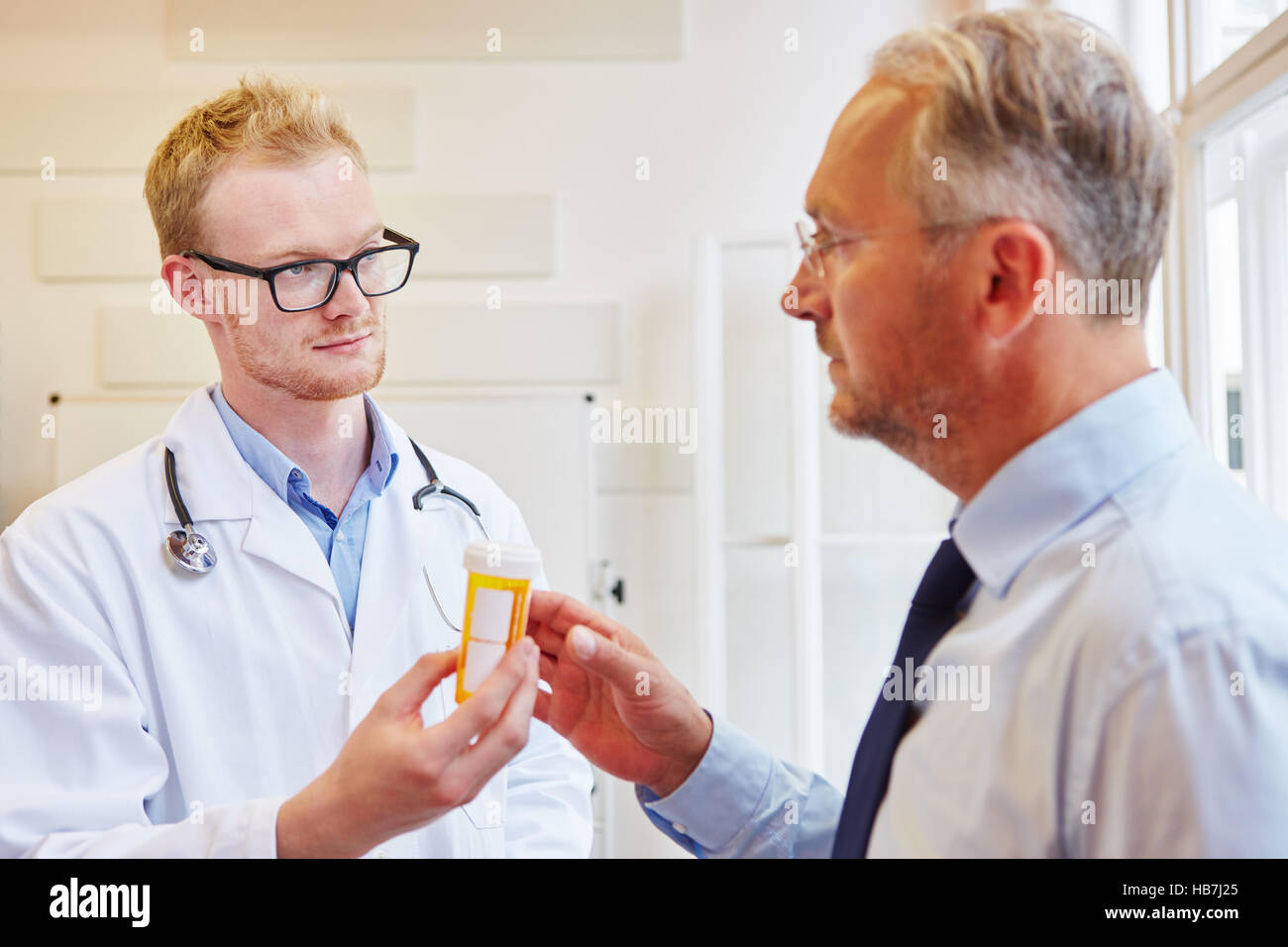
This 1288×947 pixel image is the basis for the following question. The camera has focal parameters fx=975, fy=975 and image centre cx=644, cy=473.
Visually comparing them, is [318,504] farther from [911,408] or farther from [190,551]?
[911,408]

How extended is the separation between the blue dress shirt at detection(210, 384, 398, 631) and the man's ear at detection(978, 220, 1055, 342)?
758 millimetres

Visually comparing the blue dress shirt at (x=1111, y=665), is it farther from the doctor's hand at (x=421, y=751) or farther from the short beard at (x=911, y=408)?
the doctor's hand at (x=421, y=751)

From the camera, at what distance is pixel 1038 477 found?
723 millimetres

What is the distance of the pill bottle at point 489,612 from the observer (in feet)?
2.54

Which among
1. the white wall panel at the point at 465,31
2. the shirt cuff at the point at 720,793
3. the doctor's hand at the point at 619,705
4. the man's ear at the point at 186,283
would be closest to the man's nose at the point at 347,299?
the man's ear at the point at 186,283

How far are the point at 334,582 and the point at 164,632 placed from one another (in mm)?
178

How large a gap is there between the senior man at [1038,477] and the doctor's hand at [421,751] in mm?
118

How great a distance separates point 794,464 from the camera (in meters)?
2.43

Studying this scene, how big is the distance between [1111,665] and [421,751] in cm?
48

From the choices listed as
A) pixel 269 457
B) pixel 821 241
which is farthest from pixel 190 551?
pixel 821 241

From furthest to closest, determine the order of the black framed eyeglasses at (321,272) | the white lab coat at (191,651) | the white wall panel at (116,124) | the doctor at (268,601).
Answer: the white wall panel at (116,124) → the black framed eyeglasses at (321,272) → the white lab coat at (191,651) → the doctor at (268,601)
